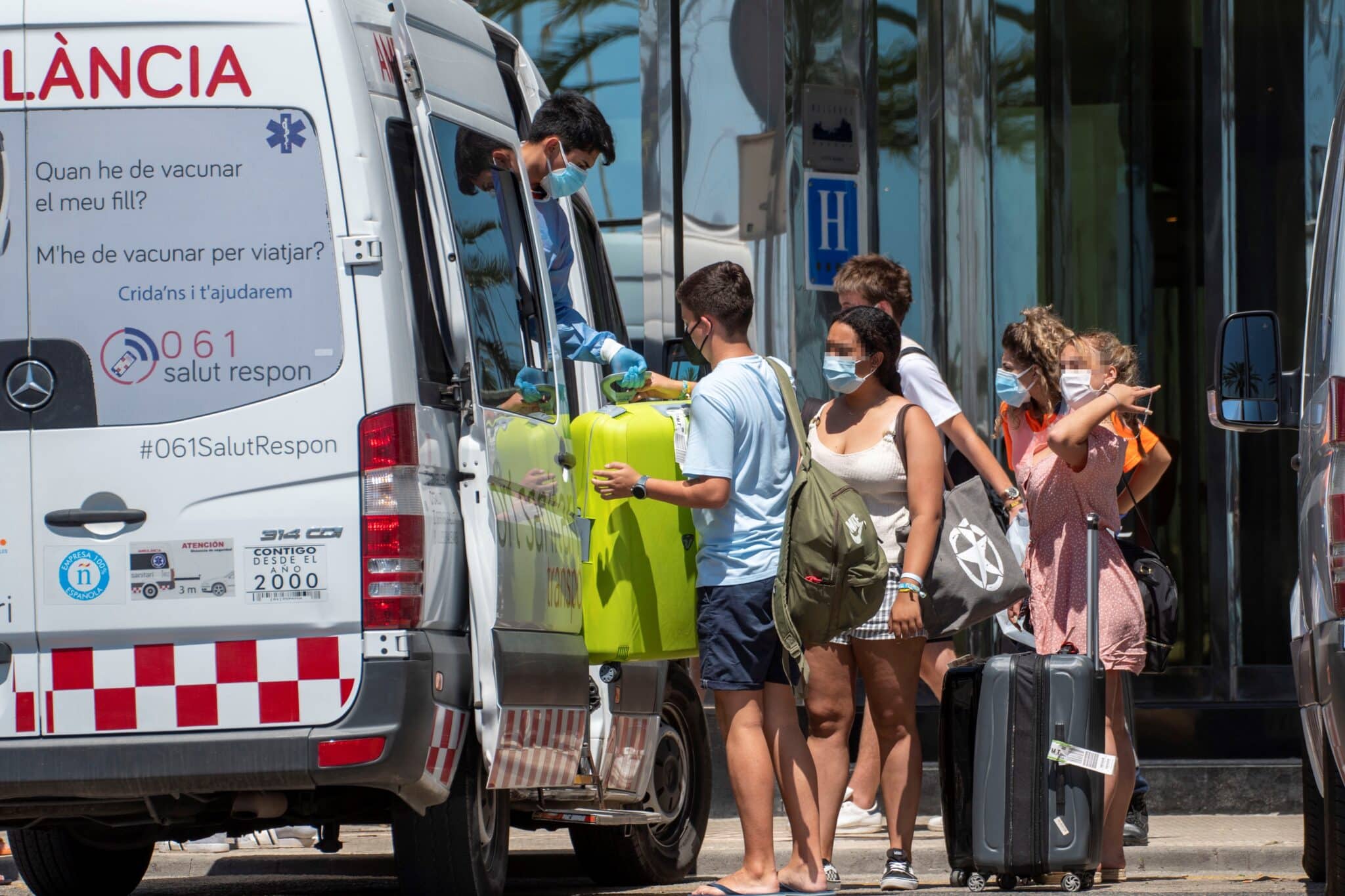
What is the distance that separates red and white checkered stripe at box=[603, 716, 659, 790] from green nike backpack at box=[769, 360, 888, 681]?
2.13ft

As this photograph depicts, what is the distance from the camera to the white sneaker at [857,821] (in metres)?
7.93

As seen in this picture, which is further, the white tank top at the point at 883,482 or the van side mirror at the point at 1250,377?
the white tank top at the point at 883,482

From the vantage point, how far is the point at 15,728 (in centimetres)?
494

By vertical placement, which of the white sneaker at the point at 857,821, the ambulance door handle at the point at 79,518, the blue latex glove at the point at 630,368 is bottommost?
the white sneaker at the point at 857,821

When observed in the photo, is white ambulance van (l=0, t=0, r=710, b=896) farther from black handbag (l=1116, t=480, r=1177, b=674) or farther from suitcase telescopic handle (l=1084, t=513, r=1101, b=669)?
black handbag (l=1116, t=480, r=1177, b=674)

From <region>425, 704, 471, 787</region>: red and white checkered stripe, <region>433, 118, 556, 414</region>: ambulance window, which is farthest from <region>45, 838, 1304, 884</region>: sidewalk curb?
<region>425, 704, 471, 787</region>: red and white checkered stripe

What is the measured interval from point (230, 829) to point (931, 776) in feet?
13.8

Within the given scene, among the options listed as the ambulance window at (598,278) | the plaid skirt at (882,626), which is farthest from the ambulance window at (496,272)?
the ambulance window at (598,278)

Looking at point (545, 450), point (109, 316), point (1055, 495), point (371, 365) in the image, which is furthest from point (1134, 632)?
point (109, 316)

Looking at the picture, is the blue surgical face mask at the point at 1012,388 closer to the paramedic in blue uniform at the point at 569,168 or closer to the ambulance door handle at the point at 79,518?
the paramedic in blue uniform at the point at 569,168

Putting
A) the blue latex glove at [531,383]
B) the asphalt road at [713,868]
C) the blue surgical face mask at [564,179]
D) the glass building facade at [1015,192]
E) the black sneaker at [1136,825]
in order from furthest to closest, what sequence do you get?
the glass building facade at [1015,192] < the black sneaker at [1136,825] < the asphalt road at [713,868] < the blue surgical face mask at [564,179] < the blue latex glove at [531,383]

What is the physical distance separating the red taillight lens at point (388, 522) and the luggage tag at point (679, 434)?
4.40ft

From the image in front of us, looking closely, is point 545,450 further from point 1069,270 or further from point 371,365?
point 1069,270

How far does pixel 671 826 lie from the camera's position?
23.8 ft
